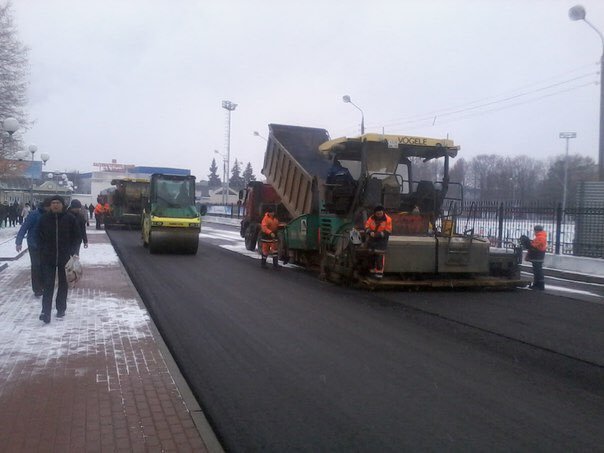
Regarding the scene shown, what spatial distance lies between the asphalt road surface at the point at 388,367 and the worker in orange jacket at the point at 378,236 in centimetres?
61

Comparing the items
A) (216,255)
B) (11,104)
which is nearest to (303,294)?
(216,255)

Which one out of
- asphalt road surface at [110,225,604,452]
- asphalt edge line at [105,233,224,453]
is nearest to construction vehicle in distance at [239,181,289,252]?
asphalt road surface at [110,225,604,452]

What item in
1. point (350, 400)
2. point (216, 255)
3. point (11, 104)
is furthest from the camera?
point (11, 104)

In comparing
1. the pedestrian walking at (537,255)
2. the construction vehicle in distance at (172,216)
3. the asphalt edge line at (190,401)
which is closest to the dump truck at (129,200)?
the construction vehicle in distance at (172,216)

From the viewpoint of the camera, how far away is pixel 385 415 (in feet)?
16.6

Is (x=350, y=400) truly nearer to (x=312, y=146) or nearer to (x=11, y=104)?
(x=312, y=146)

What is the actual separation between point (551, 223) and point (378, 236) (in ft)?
35.3

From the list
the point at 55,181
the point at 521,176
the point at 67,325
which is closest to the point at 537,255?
the point at 67,325

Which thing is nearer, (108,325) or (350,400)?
(350,400)

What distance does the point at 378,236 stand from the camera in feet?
37.2

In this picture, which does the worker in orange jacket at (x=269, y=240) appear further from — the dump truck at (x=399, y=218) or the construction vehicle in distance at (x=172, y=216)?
the construction vehicle in distance at (x=172, y=216)

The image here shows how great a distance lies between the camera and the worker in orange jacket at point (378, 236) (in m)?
11.4

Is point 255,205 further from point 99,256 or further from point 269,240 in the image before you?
point 99,256

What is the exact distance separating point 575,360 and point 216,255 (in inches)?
540
